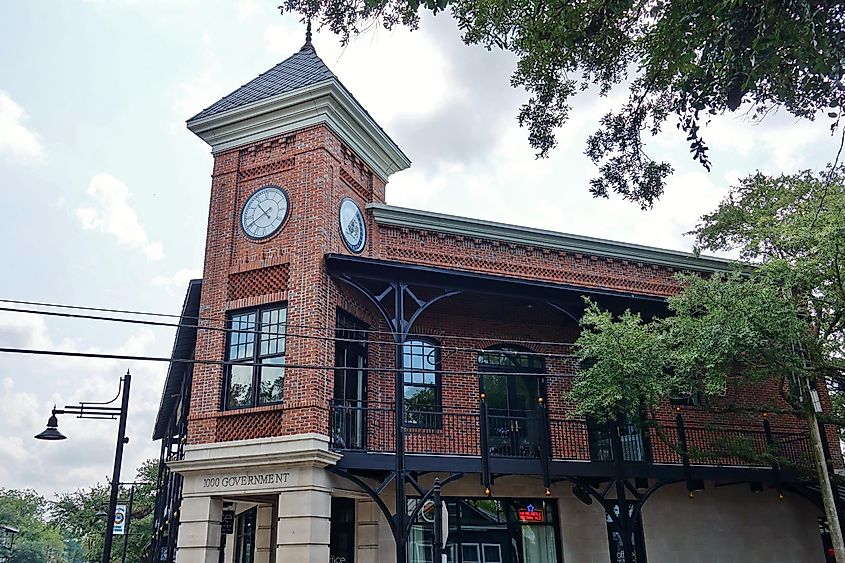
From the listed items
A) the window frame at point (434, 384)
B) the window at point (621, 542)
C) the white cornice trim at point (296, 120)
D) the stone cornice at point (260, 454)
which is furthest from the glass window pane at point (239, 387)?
the window at point (621, 542)

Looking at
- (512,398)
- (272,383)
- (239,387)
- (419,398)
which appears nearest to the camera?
(272,383)

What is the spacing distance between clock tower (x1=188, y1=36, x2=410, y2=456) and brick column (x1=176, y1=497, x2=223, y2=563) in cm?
128

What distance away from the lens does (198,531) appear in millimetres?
13695

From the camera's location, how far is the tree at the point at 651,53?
254 inches

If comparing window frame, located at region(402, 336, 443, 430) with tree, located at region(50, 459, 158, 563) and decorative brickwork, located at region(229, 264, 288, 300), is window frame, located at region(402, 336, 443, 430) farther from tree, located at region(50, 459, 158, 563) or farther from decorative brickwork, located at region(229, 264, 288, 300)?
tree, located at region(50, 459, 158, 563)

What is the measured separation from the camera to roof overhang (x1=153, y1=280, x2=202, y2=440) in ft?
54.7

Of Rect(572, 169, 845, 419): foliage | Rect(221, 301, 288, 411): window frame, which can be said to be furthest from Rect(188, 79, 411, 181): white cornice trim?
A: Rect(572, 169, 845, 419): foliage

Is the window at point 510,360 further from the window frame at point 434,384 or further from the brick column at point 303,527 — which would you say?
the brick column at point 303,527

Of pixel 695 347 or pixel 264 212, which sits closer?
pixel 695 347

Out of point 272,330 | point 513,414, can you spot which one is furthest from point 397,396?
point 513,414

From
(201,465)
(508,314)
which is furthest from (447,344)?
(201,465)

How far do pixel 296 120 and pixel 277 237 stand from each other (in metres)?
2.71

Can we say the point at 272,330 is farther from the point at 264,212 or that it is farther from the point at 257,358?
the point at 264,212

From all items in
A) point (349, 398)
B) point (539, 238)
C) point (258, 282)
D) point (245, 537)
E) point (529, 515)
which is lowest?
point (245, 537)
